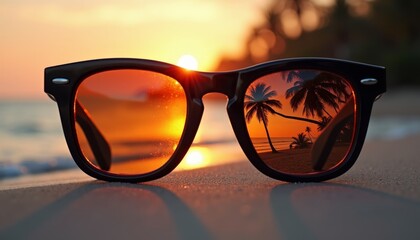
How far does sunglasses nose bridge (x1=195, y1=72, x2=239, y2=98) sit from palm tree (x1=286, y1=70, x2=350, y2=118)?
0.19 metres

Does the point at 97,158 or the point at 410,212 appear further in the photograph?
the point at 97,158

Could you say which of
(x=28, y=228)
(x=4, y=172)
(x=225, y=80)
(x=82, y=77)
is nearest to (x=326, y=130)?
(x=225, y=80)

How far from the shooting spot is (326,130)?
5.94 ft

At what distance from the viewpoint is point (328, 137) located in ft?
5.92

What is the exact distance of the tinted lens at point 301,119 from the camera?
1.77m

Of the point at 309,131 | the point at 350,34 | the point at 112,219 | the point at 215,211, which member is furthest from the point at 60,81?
the point at 350,34

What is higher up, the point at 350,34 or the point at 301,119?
the point at 301,119

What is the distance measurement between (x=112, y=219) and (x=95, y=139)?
913mm

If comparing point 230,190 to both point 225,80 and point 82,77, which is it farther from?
point 82,77

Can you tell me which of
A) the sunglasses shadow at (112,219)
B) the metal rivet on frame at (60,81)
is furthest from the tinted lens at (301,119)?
the metal rivet on frame at (60,81)

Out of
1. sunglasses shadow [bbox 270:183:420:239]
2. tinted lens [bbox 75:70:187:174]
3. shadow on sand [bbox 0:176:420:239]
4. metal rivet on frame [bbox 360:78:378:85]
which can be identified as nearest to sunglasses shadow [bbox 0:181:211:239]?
shadow on sand [bbox 0:176:420:239]

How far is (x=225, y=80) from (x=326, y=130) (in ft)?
1.34

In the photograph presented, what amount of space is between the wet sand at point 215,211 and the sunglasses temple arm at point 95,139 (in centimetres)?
34

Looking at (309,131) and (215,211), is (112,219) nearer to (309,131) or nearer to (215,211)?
(215,211)
